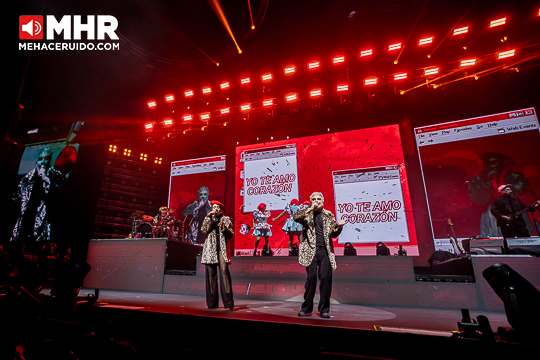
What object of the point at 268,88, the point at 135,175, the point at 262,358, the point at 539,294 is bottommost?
the point at 262,358

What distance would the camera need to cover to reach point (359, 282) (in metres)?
4.52

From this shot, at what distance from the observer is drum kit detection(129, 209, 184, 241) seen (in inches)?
310

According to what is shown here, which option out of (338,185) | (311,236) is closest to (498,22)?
(338,185)

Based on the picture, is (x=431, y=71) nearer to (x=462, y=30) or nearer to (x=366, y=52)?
(x=462, y=30)

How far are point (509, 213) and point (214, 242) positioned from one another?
7345 millimetres

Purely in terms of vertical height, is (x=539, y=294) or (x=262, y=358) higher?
(x=539, y=294)

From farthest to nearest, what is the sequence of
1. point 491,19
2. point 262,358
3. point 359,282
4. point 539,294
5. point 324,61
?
point 324,61 < point 491,19 < point 359,282 < point 262,358 < point 539,294

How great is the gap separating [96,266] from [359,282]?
6.15 metres

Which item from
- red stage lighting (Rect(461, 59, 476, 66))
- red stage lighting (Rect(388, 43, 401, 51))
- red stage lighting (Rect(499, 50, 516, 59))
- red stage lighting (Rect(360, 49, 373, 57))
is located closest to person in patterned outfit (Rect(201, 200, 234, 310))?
red stage lighting (Rect(360, 49, 373, 57))

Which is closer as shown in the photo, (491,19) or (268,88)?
(491,19)

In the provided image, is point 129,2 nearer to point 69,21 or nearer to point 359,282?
point 69,21

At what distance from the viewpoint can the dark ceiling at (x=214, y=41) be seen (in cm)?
584

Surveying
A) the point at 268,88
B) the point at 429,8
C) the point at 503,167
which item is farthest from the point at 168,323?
the point at 503,167

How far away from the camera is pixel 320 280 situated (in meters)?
3.31
